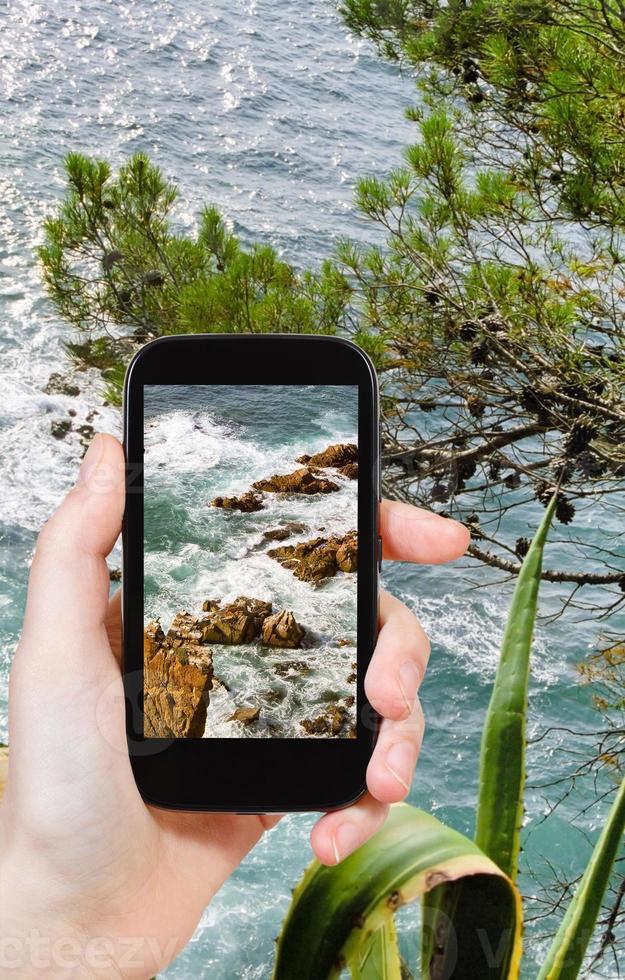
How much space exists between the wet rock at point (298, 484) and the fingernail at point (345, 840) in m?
0.19

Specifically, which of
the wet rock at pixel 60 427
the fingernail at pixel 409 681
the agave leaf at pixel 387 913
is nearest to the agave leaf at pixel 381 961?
the agave leaf at pixel 387 913

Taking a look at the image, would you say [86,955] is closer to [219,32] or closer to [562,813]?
[562,813]

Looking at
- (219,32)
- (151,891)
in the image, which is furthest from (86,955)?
(219,32)

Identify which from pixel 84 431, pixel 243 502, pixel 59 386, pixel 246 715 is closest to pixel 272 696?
pixel 246 715

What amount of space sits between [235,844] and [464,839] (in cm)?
18

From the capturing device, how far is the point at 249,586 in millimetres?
523

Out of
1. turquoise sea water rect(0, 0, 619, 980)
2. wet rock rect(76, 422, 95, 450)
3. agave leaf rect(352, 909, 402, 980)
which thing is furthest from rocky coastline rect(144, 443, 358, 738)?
wet rock rect(76, 422, 95, 450)

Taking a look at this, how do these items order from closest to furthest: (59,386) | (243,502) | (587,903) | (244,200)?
1. (587,903)
2. (243,502)
3. (59,386)
4. (244,200)

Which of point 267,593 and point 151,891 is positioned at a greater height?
point 267,593

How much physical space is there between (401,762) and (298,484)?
172mm

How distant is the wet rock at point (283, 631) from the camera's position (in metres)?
0.52

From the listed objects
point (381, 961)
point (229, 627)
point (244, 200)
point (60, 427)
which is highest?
point (229, 627)

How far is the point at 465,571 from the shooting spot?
3146 mm

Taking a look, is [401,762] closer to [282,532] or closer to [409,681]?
[409,681]
